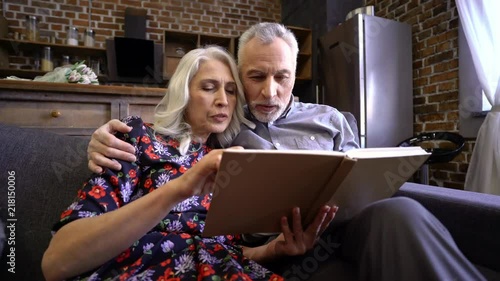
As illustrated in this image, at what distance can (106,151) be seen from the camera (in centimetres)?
80

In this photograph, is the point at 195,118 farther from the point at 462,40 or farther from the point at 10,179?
the point at 462,40

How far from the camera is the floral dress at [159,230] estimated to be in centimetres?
73

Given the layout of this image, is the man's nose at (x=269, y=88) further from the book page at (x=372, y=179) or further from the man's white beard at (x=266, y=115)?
the book page at (x=372, y=179)

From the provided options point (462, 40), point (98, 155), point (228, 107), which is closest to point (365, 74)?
point (462, 40)

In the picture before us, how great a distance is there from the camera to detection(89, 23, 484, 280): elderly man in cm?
63

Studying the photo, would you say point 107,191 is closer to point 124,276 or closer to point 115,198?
point 115,198

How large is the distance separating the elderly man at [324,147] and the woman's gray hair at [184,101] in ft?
0.25

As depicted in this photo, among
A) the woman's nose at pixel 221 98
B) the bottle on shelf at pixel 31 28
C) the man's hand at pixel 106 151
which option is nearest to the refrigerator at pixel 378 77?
the woman's nose at pixel 221 98

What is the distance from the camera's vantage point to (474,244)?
85cm

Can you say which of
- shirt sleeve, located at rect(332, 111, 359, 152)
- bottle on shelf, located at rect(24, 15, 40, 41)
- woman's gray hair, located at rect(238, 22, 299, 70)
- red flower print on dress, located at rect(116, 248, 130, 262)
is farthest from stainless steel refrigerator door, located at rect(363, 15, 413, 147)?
bottle on shelf, located at rect(24, 15, 40, 41)

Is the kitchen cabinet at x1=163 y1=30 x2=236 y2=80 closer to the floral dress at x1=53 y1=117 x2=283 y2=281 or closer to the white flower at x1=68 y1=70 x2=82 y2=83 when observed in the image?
the white flower at x1=68 y1=70 x2=82 y2=83

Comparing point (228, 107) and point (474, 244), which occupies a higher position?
point (228, 107)

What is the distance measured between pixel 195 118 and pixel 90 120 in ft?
3.21

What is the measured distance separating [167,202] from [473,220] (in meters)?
0.78
